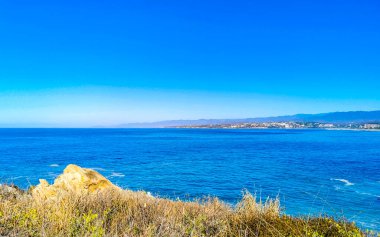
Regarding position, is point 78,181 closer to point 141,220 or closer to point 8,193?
point 8,193

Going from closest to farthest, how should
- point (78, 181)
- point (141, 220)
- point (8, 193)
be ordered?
1. point (141, 220)
2. point (8, 193)
3. point (78, 181)

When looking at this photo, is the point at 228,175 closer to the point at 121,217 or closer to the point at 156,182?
the point at 156,182

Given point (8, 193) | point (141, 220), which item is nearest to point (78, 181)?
point (8, 193)

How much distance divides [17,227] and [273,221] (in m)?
5.43

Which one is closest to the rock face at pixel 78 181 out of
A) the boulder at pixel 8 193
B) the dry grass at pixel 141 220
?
the boulder at pixel 8 193

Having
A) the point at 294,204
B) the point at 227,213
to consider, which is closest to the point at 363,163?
the point at 294,204

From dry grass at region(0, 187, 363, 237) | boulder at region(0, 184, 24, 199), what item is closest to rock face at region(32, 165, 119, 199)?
boulder at region(0, 184, 24, 199)

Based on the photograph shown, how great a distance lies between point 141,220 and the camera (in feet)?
24.6

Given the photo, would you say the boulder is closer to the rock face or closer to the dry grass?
the rock face

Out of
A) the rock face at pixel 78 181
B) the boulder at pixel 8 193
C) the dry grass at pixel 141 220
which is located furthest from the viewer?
the rock face at pixel 78 181

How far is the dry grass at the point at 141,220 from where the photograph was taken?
6.12 m

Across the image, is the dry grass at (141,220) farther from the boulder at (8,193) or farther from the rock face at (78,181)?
the rock face at (78,181)

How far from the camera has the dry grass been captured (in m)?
6.12

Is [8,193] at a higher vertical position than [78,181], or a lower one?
higher
